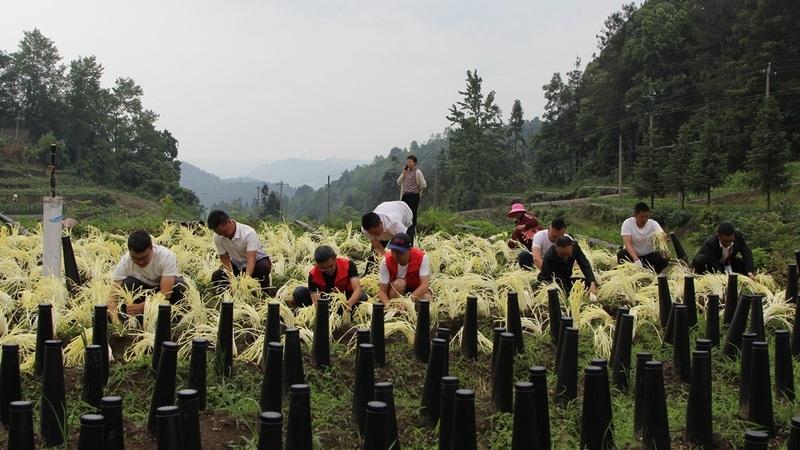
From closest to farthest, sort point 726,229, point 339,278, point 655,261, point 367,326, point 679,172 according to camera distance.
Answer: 1. point 367,326
2. point 339,278
3. point 726,229
4. point 655,261
5. point 679,172

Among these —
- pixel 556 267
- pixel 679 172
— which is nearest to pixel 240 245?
pixel 556 267

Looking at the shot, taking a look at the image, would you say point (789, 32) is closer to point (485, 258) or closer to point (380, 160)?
point (485, 258)

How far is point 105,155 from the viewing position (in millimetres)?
54969

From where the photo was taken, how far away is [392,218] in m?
7.84

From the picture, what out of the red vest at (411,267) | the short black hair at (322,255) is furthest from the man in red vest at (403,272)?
the short black hair at (322,255)

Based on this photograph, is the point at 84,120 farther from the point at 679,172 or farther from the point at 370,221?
the point at 370,221

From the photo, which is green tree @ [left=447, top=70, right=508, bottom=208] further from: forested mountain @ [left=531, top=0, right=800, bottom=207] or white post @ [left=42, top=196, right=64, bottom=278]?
white post @ [left=42, top=196, right=64, bottom=278]

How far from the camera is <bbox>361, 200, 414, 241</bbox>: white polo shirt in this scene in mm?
7746

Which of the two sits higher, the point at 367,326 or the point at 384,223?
the point at 384,223

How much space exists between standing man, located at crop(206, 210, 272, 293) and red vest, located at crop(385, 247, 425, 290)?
1.31 meters

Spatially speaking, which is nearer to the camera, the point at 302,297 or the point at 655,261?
the point at 302,297

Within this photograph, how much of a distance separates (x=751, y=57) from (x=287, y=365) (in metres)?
41.3

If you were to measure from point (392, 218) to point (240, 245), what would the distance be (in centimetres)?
181

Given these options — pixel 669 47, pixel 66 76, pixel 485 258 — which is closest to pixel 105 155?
pixel 66 76
